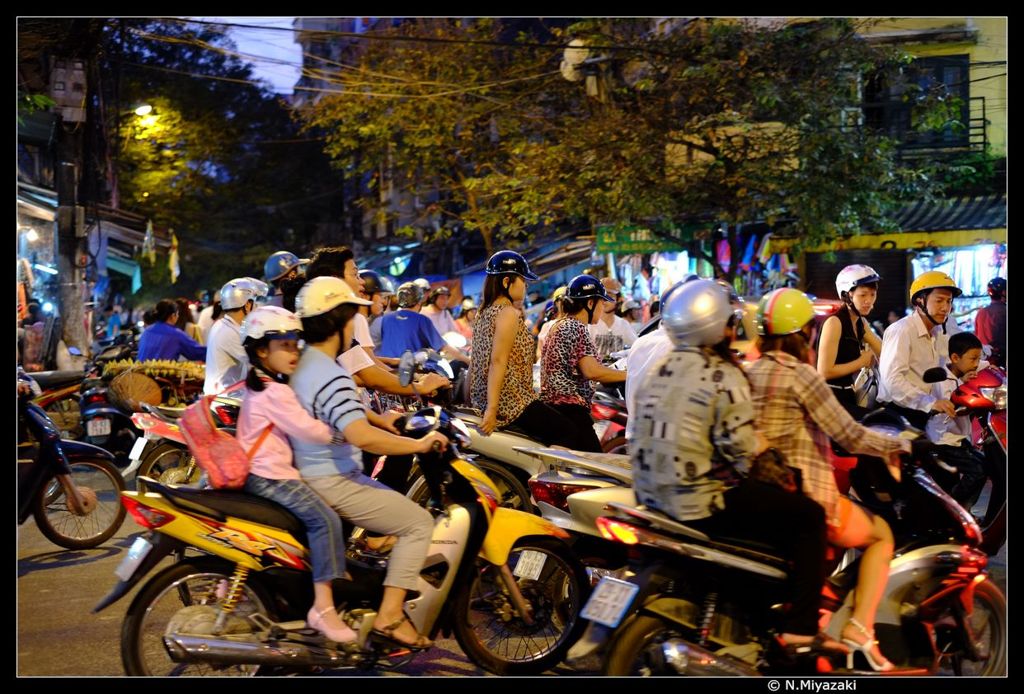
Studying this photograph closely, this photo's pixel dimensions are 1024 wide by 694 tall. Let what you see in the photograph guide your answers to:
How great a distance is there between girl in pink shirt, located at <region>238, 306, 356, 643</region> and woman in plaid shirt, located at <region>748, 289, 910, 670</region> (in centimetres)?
168

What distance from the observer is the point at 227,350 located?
784 cm

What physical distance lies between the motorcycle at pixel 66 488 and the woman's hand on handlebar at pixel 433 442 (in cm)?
339

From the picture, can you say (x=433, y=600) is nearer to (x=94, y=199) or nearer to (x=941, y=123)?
(x=941, y=123)

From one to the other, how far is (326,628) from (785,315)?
2.10 m

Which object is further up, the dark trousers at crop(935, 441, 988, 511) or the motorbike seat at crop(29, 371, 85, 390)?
the motorbike seat at crop(29, 371, 85, 390)

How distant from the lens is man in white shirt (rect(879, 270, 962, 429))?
735cm

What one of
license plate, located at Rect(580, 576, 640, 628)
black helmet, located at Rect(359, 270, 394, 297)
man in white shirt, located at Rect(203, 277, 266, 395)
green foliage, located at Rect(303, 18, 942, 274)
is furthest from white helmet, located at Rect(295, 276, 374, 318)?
green foliage, located at Rect(303, 18, 942, 274)

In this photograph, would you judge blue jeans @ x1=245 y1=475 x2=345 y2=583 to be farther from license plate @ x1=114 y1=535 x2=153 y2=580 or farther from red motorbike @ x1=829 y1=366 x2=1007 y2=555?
red motorbike @ x1=829 y1=366 x2=1007 y2=555

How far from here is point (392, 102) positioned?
83.3 ft

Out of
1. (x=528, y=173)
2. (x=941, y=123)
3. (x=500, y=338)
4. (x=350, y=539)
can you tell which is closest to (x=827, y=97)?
(x=941, y=123)

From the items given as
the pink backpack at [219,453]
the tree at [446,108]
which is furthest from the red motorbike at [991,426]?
the tree at [446,108]

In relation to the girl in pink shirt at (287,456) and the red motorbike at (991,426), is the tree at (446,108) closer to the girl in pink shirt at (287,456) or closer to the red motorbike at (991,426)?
the red motorbike at (991,426)

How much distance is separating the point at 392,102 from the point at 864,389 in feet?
60.5

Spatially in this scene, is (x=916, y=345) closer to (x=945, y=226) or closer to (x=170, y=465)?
(x=170, y=465)
